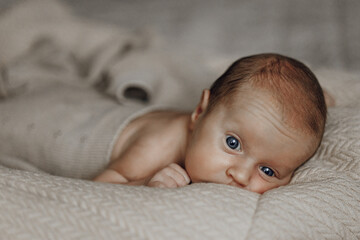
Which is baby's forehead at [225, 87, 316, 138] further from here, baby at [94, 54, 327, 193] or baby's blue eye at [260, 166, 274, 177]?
baby's blue eye at [260, 166, 274, 177]

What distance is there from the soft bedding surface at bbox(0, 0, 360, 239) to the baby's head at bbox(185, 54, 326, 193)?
0.12 m

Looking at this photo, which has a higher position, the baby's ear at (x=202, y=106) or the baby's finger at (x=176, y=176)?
the baby's ear at (x=202, y=106)

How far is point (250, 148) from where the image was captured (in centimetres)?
88

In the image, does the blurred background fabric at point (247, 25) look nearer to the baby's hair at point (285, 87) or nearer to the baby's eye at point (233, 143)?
the baby's hair at point (285, 87)

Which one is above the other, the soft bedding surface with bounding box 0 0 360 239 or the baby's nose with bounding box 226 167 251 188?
the soft bedding surface with bounding box 0 0 360 239

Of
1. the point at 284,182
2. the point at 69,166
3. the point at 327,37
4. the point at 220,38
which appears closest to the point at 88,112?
the point at 69,166

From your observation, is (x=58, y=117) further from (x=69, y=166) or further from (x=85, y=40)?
(x=85, y=40)

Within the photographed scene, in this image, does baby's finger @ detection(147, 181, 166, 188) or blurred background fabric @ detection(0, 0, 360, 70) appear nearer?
baby's finger @ detection(147, 181, 166, 188)

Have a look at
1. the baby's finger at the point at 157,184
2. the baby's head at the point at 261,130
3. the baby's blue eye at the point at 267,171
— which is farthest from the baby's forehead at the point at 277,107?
the baby's finger at the point at 157,184

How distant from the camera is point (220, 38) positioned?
2184mm

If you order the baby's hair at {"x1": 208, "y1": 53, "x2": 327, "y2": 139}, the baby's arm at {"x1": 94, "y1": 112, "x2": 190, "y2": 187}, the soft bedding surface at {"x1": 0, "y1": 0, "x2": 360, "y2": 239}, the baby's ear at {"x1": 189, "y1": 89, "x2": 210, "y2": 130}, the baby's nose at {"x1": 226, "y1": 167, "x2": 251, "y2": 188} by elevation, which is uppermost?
the baby's hair at {"x1": 208, "y1": 53, "x2": 327, "y2": 139}

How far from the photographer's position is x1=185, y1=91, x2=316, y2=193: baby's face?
0.87m

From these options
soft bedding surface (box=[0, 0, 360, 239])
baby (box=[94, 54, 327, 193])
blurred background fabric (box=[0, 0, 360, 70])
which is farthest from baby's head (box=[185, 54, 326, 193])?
blurred background fabric (box=[0, 0, 360, 70])

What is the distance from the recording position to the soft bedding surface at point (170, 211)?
62cm
